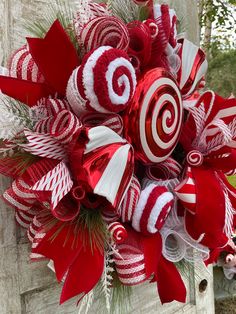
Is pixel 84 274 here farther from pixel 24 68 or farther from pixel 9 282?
pixel 24 68

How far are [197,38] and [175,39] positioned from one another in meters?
0.43

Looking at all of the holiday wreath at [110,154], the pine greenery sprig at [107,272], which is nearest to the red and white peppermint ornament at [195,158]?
the holiday wreath at [110,154]

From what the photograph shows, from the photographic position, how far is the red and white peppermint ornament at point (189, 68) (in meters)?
0.92

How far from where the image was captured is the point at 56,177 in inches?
26.2

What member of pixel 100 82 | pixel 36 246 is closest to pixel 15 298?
pixel 36 246

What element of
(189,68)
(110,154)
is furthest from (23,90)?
(189,68)

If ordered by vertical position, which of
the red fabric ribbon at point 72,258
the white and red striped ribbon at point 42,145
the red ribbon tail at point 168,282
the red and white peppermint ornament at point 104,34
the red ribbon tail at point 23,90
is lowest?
the red ribbon tail at point 168,282

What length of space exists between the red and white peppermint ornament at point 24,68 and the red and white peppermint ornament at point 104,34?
82 millimetres

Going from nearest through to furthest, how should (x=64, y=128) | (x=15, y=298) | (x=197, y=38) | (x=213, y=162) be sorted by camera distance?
(x=64, y=128)
(x=15, y=298)
(x=213, y=162)
(x=197, y=38)

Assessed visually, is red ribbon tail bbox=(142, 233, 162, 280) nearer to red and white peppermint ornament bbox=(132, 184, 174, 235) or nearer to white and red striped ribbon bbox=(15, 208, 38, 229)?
red and white peppermint ornament bbox=(132, 184, 174, 235)

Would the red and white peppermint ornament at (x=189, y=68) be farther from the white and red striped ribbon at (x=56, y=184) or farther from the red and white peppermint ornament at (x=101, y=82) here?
the white and red striped ribbon at (x=56, y=184)

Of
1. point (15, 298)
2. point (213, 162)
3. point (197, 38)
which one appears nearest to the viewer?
point (15, 298)

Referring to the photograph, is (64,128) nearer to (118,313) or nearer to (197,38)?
→ (118,313)

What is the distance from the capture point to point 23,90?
27.0 inches
